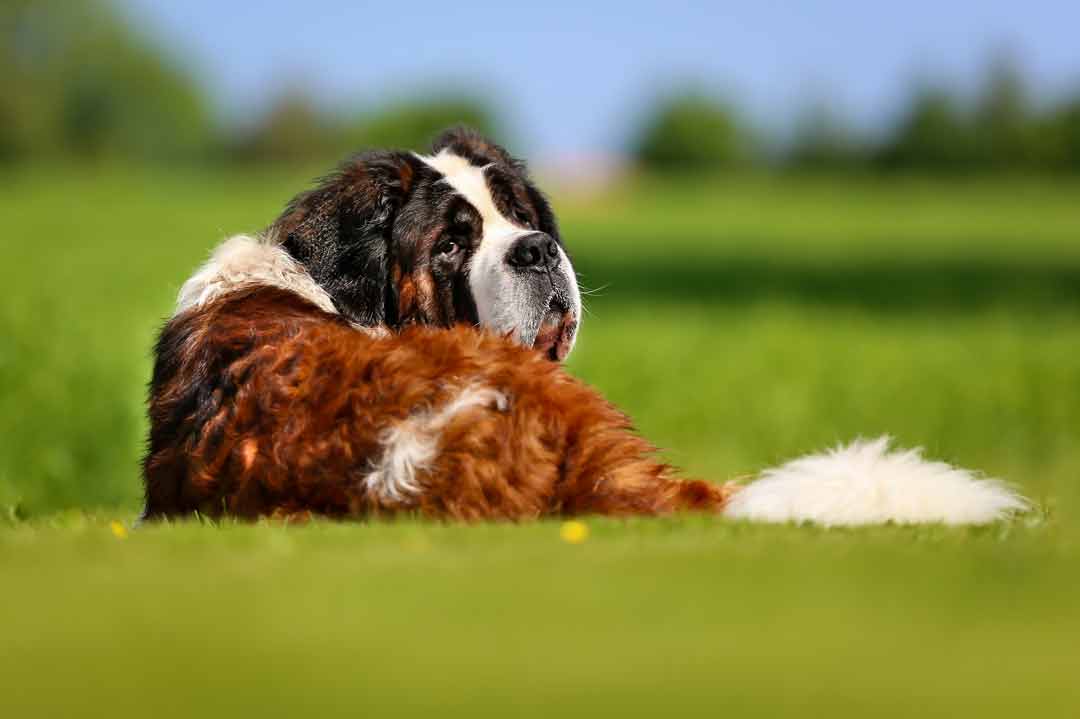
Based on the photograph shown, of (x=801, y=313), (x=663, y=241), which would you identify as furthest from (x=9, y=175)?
(x=801, y=313)

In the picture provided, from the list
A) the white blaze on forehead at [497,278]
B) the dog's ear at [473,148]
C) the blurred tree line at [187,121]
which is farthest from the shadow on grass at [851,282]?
the blurred tree line at [187,121]

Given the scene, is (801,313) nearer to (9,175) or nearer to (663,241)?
(663,241)

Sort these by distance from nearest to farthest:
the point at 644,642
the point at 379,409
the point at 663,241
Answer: the point at 644,642
the point at 379,409
the point at 663,241

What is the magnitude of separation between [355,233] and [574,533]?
201 centimetres

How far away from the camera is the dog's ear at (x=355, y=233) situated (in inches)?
230

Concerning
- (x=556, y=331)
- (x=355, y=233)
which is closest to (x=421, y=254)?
(x=355, y=233)

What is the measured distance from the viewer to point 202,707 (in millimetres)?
2980

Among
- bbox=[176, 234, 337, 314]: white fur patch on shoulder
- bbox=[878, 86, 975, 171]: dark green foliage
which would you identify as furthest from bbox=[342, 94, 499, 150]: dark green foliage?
bbox=[176, 234, 337, 314]: white fur patch on shoulder

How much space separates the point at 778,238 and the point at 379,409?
3534 centimetres

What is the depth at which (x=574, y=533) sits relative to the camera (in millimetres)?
4410

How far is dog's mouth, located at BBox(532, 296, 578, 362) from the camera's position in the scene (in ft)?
19.9

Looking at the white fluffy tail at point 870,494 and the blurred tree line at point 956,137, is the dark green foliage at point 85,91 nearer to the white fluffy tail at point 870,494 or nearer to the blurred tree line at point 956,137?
the blurred tree line at point 956,137

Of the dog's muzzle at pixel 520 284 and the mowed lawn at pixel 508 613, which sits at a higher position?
the dog's muzzle at pixel 520 284

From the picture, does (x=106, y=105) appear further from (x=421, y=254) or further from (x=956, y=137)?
(x=421, y=254)
